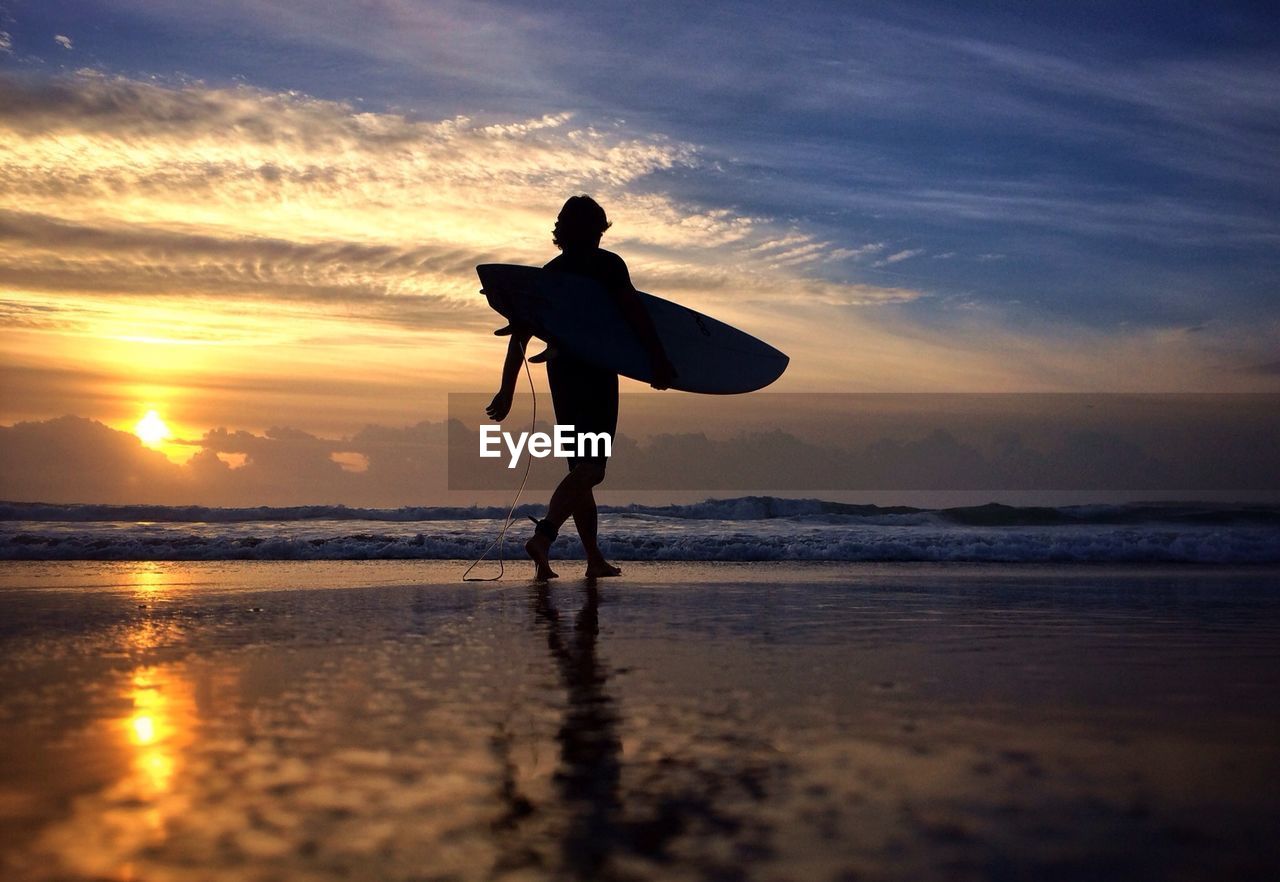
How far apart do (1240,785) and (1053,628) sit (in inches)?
83.4

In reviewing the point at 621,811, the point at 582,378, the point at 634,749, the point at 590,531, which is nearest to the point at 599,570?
the point at 590,531

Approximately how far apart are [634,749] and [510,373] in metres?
4.40

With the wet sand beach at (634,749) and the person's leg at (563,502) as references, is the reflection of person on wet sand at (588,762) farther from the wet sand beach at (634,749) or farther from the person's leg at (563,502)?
the person's leg at (563,502)

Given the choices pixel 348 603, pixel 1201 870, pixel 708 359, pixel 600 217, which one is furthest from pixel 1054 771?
pixel 708 359

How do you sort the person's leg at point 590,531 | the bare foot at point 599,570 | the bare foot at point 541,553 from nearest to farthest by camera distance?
the bare foot at point 541,553 → the person's leg at point 590,531 → the bare foot at point 599,570

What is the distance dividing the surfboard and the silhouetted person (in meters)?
0.06

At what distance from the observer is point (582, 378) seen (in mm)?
5660

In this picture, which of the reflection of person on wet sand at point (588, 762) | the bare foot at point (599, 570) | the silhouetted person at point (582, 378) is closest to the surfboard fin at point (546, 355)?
the silhouetted person at point (582, 378)

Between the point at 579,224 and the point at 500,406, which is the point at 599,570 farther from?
the point at 579,224

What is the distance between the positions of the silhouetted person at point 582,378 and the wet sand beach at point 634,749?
83.8 inches

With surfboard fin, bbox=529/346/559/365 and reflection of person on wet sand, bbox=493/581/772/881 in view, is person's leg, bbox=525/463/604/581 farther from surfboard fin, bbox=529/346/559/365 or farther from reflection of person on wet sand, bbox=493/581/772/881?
reflection of person on wet sand, bbox=493/581/772/881

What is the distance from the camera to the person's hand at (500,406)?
18.9 ft

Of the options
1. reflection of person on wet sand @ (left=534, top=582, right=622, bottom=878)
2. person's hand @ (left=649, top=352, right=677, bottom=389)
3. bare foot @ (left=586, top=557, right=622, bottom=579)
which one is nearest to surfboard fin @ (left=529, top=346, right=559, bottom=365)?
person's hand @ (left=649, top=352, right=677, bottom=389)

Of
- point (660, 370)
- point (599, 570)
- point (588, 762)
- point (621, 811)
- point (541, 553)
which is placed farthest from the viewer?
point (599, 570)
